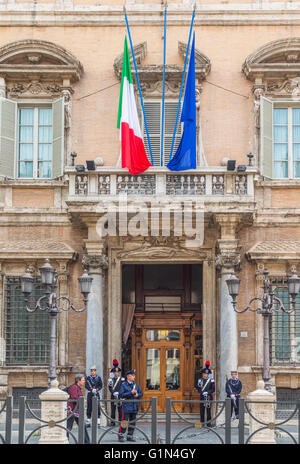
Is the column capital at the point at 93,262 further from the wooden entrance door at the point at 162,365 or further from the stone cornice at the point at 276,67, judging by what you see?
the stone cornice at the point at 276,67

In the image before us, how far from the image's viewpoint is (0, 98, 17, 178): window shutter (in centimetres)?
2111

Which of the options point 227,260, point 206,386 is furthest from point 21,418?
point 227,260

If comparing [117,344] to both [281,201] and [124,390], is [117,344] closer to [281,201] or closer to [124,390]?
[124,390]

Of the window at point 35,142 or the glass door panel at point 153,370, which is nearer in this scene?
the window at point 35,142

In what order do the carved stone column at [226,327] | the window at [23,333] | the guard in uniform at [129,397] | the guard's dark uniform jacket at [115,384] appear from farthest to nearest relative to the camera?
1. the window at [23,333]
2. the carved stone column at [226,327]
3. the guard's dark uniform jacket at [115,384]
4. the guard in uniform at [129,397]

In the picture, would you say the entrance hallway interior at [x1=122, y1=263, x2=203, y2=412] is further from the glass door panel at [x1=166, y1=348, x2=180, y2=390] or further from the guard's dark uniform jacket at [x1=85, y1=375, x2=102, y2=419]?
the guard's dark uniform jacket at [x1=85, y1=375, x2=102, y2=419]

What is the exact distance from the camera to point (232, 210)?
64.5ft

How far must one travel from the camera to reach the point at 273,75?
837 inches

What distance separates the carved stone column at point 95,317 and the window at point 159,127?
10.9 feet

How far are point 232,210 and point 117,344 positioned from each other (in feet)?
14.6

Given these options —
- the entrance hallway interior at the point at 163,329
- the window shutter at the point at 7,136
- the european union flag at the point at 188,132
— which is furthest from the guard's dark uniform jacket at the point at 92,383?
the window shutter at the point at 7,136

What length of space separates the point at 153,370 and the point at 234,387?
15.2 ft

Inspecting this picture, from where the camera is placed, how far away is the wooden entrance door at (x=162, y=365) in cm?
2286
